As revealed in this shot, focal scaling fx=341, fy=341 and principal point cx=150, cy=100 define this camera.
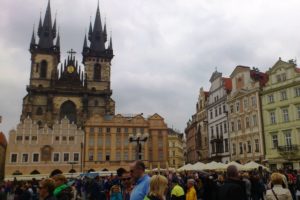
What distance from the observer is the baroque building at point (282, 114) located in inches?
1399

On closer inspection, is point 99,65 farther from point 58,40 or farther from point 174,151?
point 174,151

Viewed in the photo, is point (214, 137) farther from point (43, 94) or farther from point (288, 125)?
point (43, 94)

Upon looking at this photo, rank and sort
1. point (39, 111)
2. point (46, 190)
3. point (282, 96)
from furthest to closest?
point (39, 111) < point (282, 96) < point (46, 190)

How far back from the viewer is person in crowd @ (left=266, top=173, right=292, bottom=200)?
550 centimetres

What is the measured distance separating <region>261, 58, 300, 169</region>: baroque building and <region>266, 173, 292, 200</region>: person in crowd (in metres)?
31.7

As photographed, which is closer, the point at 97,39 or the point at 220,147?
the point at 220,147

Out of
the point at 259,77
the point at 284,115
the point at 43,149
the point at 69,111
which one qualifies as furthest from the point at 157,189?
the point at 69,111

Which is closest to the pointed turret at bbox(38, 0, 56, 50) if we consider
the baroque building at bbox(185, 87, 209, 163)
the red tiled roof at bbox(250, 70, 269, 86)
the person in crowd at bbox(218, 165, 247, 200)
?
the baroque building at bbox(185, 87, 209, 163)

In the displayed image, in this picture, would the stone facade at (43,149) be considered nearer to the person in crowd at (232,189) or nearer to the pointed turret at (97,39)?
the pointed turret at (97,39)

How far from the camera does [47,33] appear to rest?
76.5m

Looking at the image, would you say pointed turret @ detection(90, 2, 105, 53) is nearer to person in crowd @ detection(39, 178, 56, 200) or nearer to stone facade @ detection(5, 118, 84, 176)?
stone facade @ detection(5, 118, 84, 176)

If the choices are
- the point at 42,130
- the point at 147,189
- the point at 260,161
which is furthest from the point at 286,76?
the point at 42,130

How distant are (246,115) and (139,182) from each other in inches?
1552

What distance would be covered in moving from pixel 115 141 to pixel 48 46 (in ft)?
92.1
